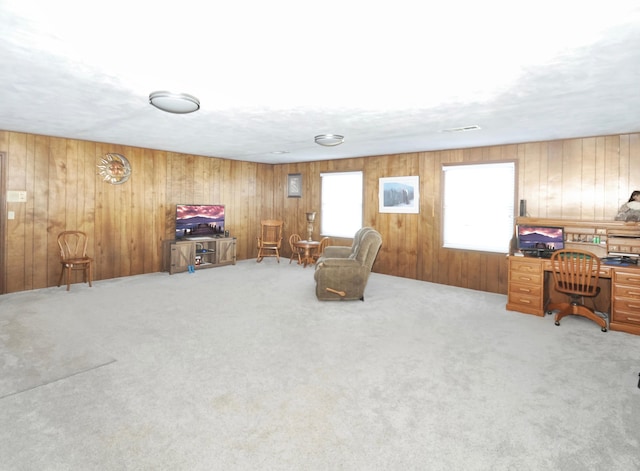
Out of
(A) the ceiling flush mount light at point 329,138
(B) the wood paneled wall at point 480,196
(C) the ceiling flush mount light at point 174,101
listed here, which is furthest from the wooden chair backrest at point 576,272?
(C) the ceiling flush mount light at point 174,101

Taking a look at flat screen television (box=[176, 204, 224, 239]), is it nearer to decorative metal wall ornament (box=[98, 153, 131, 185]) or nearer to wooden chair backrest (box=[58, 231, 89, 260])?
decorative metal wall ornament (box=[98, 153, 131, 185])

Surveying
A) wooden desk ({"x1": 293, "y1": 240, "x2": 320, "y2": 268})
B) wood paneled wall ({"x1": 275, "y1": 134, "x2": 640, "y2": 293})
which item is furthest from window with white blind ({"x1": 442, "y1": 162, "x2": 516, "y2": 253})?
wooden desk ({"x1": 293, "y1": 240, "x2": 320, "y2": 268})

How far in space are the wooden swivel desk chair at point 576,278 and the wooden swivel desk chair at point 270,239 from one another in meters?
5.59

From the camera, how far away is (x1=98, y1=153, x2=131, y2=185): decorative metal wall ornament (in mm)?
6009

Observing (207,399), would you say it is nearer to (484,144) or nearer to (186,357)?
(186,357)

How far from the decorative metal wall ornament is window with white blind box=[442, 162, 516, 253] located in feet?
18.9

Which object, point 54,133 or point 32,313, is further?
point 54,133

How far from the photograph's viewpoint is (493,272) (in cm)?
555

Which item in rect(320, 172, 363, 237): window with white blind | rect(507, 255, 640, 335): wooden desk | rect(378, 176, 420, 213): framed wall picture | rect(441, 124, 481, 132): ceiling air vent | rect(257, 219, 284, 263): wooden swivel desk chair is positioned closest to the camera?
rect(507, 255, 640, 335): wooden desk

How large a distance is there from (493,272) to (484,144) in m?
2.07

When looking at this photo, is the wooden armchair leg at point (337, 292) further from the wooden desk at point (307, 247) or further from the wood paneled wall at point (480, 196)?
the wooden desk at point (307, 247)

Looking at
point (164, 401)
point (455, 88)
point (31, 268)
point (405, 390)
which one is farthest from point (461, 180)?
point (31, 268)

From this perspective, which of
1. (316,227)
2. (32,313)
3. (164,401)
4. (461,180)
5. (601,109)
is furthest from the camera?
(316,227)

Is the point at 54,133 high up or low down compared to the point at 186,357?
up
